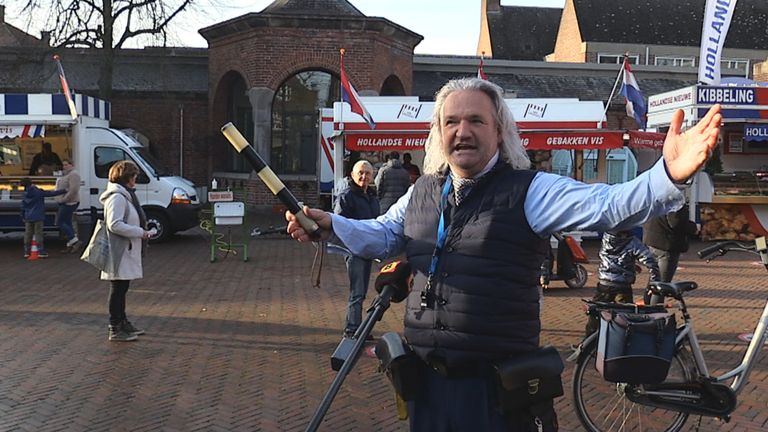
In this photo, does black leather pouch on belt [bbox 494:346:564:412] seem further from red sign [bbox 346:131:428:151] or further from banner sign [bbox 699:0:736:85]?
banner sign [bbox 699:0:736:85]

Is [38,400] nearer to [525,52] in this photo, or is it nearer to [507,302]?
[507,302]

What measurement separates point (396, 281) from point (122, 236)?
5.27 meters

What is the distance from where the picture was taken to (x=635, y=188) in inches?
85.4

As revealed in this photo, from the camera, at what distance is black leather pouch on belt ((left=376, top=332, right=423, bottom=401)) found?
256 centimetres

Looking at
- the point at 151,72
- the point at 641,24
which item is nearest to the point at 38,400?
the point at 151,72

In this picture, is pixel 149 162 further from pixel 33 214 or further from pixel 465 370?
pixel 465 370

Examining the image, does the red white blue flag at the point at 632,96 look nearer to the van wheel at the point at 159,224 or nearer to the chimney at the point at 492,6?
the van wheel at the point at 159,224

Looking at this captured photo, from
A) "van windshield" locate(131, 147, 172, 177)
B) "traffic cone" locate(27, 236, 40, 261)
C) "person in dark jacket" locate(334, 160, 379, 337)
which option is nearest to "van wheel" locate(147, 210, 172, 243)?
"van windshield" locate(131, 147, 172, 177)

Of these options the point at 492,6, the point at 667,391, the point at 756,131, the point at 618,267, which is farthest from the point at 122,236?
the point at 492,6

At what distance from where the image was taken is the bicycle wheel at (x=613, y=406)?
466cm

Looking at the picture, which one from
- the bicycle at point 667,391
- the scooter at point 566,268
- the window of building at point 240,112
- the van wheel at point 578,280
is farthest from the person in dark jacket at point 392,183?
the window of building at point 240,112

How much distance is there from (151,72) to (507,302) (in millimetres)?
24478

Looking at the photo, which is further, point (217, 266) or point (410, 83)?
point (410, 83)

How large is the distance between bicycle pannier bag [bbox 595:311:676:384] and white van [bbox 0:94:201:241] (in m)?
13.0
